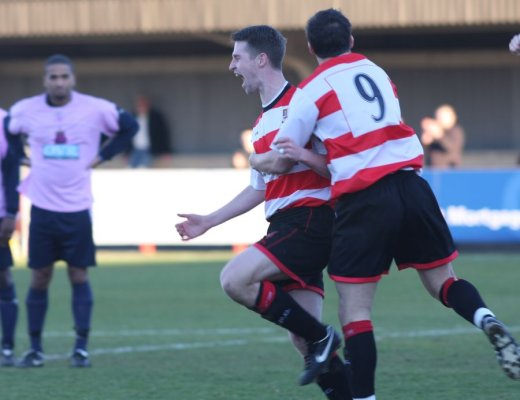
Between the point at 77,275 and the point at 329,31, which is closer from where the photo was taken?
the point at 329,31

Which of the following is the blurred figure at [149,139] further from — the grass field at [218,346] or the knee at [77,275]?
the knee at [77,275]

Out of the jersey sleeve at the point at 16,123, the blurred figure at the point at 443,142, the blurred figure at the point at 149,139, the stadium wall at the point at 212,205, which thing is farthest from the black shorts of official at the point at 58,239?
the blurred figure at the point at 149,139

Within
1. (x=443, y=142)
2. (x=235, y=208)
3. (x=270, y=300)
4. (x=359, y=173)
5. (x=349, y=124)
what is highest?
(x=349, y=124)

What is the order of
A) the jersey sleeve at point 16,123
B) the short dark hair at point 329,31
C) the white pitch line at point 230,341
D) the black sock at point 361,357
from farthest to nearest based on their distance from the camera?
the white pitch line at point 230,341
the jersey sleeve at point 16,123
the short dark hair at point 329,31
the black sock at point 361,357

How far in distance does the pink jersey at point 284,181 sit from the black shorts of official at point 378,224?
1.03 ft

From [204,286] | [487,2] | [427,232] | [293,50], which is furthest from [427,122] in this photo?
[427,232]

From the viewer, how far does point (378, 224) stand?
6270mm

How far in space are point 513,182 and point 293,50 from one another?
877 centimetres

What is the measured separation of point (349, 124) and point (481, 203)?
488 inches

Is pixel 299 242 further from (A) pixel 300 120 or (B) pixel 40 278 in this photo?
(B) pixel 40 278

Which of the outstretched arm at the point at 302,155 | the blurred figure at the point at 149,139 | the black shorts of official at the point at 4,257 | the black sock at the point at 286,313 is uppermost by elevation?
the outstretched arm at the point at 302,155

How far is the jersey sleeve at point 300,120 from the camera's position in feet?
20.5

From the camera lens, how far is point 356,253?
625 cm

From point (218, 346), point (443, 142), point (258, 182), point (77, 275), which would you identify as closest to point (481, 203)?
point (443, 142)
